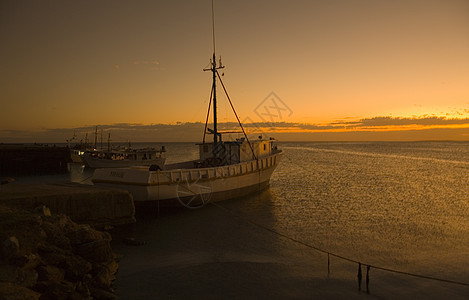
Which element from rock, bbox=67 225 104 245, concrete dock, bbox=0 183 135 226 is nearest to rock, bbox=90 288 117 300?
rock, bbox=67 225 104 245

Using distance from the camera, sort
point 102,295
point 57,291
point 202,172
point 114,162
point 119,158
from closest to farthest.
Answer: point 57,291 < point 102,295 < point 202,172 < point 114,162 < point 119,158

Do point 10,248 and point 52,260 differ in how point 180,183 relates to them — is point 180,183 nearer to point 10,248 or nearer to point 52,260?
point 52,260

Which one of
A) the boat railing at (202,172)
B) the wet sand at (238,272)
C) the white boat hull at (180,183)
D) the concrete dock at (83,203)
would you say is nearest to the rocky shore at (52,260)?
the wet sand at (238,272)

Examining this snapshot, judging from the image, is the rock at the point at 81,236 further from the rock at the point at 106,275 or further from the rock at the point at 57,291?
the rock at the point at 57,291

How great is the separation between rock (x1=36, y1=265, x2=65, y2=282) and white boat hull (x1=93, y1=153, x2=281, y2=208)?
10.7 meters

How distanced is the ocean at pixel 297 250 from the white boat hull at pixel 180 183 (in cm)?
102

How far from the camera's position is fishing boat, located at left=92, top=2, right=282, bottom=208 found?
20.3 metres

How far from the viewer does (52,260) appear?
978cm

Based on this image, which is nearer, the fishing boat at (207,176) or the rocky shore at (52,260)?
the rocky shore at (52,260)

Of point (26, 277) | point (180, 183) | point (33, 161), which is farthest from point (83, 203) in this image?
point (33, 161)

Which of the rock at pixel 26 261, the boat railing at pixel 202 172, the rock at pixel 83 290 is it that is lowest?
the rock at pixel 83 290

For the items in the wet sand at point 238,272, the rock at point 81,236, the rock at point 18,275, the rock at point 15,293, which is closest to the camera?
the rock at point 15,293

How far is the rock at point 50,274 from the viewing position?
885 cm

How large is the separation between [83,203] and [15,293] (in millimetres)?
9951
